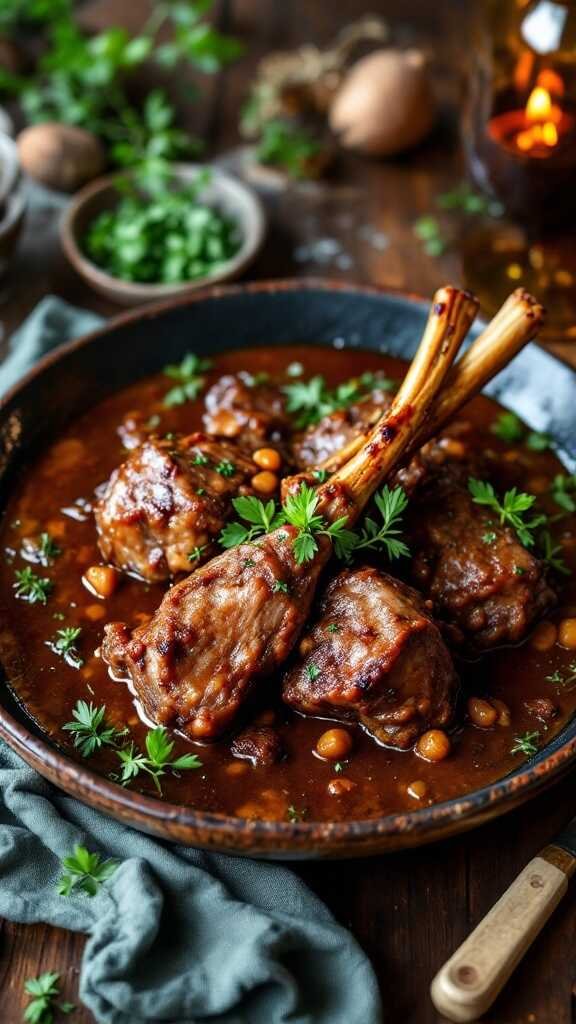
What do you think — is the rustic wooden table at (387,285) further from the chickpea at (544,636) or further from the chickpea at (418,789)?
the chickpea at (544,636)

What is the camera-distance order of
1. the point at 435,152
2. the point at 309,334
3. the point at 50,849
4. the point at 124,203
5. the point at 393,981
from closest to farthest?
the point at 393,981 < the point at 50,849 < the point at 309,334 < the point at 124,203 < the point at 435,152

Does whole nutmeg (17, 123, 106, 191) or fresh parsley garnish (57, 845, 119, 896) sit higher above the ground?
whole nutmeg (17, 123, 106, 191)

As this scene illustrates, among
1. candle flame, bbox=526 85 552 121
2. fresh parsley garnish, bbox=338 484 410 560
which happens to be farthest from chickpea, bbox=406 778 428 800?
candle flame, bbox=526 85 552 121

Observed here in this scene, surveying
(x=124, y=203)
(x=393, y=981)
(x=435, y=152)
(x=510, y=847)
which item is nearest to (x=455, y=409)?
(x=510, y=847)

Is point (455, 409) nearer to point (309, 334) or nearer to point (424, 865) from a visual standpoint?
point (309, 334)

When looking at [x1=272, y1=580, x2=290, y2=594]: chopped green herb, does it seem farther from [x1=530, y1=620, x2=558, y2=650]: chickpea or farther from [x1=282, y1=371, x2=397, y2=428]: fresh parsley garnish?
[x1=282, y1=371, x2=397, y2=428]: fresh parsley garnish

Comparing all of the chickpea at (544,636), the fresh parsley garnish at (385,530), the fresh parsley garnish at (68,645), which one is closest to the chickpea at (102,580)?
the fresh parsley garnish at (68,645)
